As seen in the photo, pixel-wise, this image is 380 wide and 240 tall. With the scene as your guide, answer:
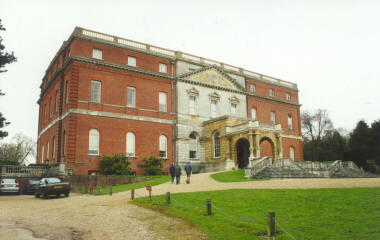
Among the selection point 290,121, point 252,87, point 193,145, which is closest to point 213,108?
point 193,145

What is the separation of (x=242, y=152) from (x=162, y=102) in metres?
10.5

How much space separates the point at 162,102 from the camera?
34.9m

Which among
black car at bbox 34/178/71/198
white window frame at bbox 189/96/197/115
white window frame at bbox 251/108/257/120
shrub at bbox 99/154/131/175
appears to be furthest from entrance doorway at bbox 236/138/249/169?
black car at bbox 34/178/71/198

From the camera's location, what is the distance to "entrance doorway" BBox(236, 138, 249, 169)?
35.8 meters

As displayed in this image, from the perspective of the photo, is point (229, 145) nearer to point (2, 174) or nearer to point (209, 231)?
point (2, 174)

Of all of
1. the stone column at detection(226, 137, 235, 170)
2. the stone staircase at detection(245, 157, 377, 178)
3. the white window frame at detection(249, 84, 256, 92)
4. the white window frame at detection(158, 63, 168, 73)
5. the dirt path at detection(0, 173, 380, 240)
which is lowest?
the dirt path at detection(0, 173, 380, 240)

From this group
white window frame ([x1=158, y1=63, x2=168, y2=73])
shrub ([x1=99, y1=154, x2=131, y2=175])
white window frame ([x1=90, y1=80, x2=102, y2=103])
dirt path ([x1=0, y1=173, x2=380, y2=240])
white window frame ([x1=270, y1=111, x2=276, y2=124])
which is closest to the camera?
dirt path ([x1=0, y1=173, x2=380, y2=240])

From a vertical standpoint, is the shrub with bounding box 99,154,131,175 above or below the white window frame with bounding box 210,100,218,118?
below

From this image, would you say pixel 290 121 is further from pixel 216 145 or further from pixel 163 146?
pixel 163 146

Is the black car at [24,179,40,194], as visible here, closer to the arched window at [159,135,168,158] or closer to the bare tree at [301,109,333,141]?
the arched window at [159,135,168,158]

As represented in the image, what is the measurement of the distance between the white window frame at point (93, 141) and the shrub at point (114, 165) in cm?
122

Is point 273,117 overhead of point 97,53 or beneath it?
beneath

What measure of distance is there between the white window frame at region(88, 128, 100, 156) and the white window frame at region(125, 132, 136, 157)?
297 centimetres

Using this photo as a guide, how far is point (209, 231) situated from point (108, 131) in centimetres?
2288
